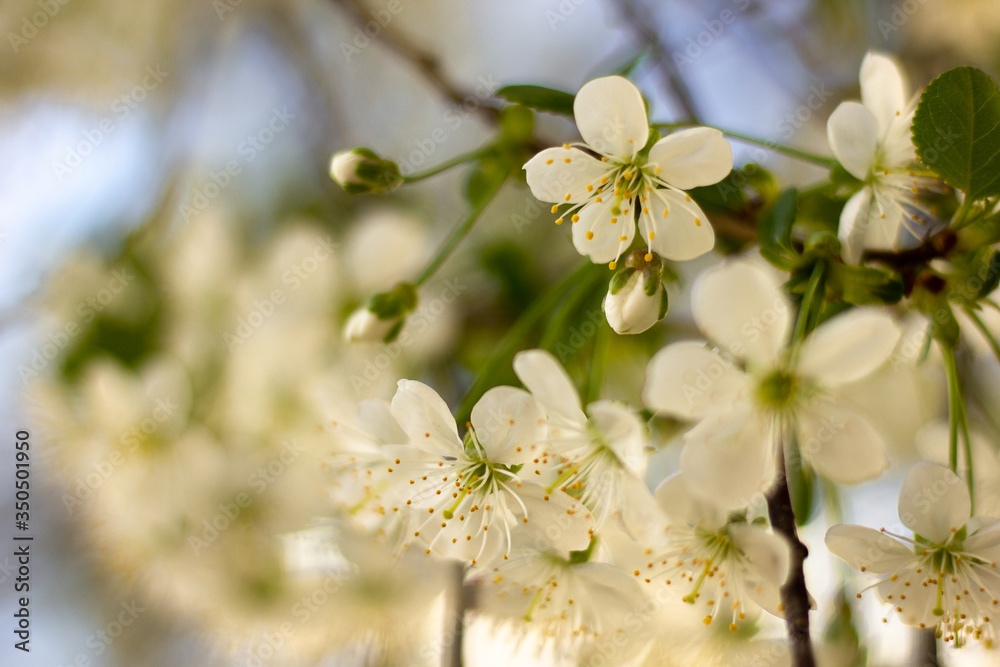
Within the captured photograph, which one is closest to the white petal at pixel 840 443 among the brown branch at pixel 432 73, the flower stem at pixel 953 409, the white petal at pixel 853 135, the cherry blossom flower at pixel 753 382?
the cherry blossom flower at pixel 753 382

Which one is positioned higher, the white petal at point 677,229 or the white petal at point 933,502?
the white petal at point 677,229

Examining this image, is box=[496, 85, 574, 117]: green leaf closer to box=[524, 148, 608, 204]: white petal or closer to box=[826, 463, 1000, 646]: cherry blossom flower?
box=[524, 148, 608, 204]: white petal

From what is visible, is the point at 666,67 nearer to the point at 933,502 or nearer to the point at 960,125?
the point at 960,125

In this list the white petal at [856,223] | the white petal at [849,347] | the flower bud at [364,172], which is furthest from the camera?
the flower bud at [364,172]

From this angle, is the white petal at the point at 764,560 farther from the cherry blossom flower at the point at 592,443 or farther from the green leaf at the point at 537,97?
the green leaf at the point at 537,97

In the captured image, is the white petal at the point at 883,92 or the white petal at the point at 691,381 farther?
the white petal at the point at 883,92

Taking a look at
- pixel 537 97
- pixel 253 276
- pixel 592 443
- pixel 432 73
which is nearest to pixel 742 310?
pixel 592 443

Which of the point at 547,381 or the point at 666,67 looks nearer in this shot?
the point at 547,381

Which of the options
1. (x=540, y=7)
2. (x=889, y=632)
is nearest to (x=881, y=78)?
(x=889, y=632)
